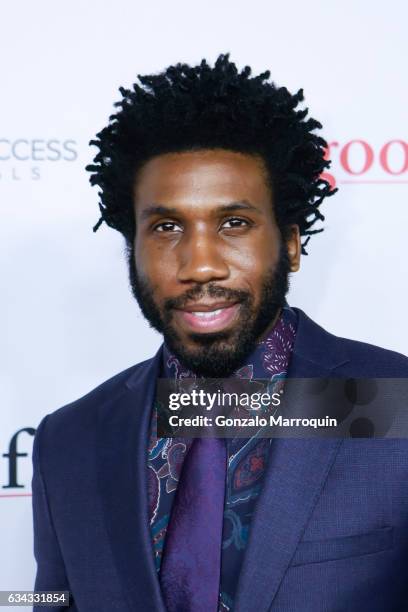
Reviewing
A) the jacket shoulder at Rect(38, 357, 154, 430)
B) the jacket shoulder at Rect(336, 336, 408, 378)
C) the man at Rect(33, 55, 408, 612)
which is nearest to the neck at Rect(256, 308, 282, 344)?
the man at Rect(33, 55, 408, 612)

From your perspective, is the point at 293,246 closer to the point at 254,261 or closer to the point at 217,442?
the point at 254,261

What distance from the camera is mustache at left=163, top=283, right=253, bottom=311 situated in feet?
3.76

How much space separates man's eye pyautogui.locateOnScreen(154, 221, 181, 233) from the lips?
117 millimetres

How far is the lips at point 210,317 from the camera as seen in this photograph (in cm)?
117

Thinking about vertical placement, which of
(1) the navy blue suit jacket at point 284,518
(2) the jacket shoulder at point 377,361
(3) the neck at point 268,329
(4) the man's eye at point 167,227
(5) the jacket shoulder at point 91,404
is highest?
(4) the man's eye at point 167,227

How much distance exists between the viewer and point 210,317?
1176 mm

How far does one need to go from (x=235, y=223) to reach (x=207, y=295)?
13cm

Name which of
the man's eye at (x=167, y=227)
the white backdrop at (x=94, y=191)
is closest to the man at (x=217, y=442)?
the man's eye at (x=167, y=227)

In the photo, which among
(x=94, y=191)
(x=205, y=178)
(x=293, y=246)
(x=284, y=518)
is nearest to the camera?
(x=284, y=518)

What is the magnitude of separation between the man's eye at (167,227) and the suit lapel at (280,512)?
33cm

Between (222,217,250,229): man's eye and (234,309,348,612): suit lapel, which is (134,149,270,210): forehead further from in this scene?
(234,309,348,612): suit lapel

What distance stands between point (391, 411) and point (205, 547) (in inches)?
13.0

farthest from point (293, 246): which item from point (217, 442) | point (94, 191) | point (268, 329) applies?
point (94, 191)

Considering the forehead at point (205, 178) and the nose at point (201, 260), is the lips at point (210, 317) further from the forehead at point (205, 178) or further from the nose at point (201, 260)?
the forehead at point (205, 178)
